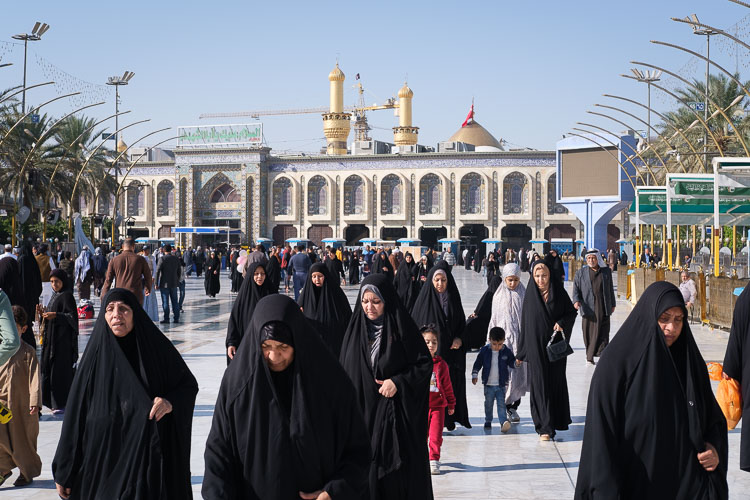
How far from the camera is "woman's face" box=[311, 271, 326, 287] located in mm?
7504

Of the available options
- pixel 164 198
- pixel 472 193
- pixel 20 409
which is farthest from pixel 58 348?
pixel 164 198

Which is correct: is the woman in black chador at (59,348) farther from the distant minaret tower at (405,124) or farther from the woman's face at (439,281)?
the distant minaret tower at (405,124)

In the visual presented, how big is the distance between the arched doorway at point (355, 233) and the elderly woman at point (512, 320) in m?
52.8

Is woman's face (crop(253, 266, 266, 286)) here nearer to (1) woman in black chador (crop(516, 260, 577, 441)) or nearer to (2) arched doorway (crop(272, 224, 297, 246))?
(1) woman in black chador (crop(516, 260, 577, 441))

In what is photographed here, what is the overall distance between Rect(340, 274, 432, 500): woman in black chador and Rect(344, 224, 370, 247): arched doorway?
55849 millimetres

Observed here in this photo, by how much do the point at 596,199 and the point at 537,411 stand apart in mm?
34616

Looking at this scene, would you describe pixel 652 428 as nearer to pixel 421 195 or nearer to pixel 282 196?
pixel 421 195

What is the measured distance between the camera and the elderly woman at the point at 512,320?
7238mm

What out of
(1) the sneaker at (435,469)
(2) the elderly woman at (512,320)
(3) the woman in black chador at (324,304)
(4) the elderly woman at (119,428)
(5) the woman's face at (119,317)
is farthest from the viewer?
(3) the woman in black chador at (324,304)

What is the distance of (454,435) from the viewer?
706 centimetres

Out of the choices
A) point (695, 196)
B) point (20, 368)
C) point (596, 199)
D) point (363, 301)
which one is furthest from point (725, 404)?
point (596, 199)

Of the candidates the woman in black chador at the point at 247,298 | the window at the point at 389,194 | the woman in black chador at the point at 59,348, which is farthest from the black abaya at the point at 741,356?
the window at the point at 389,194

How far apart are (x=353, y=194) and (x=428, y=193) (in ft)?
16.5

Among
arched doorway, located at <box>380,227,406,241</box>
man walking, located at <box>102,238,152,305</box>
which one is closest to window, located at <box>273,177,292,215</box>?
arched doorway, located at <box>380,227,406,241</box>
